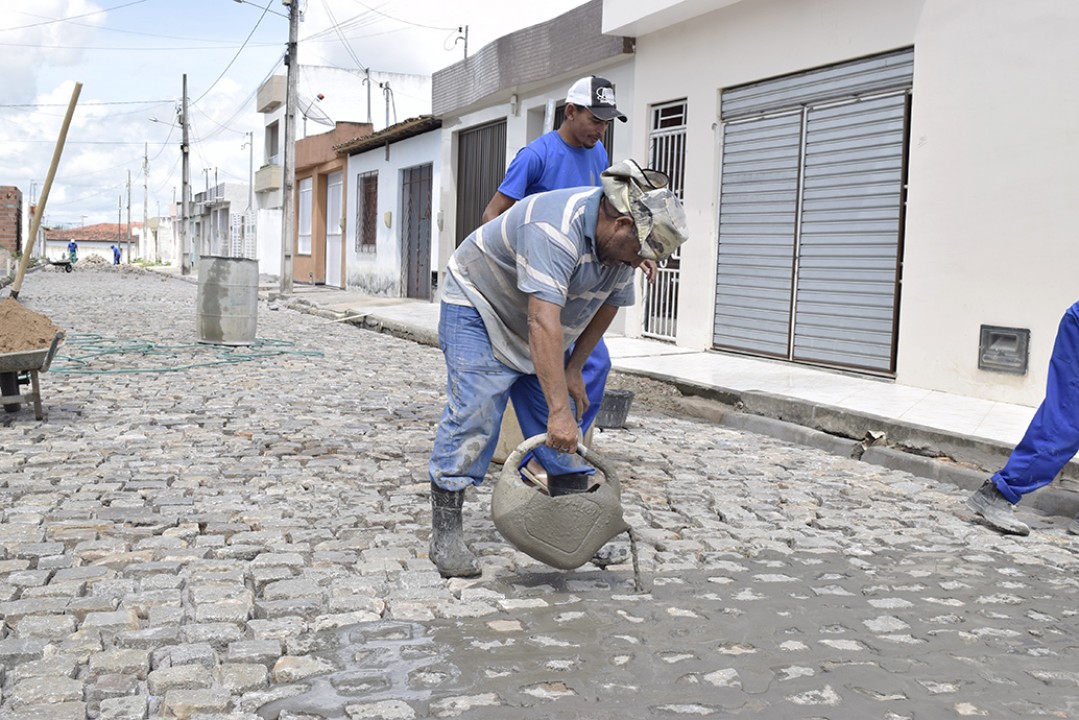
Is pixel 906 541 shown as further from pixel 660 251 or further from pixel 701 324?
pixel 701 324

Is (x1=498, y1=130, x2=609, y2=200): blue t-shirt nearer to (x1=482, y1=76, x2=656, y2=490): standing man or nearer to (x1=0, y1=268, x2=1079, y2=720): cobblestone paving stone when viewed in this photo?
(x1=482, y1=76, x2=656, y2=490): standing man

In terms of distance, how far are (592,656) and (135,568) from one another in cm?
181

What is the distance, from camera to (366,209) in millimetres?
27750

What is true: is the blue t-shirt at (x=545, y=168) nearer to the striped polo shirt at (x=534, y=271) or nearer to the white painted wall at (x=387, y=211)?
the striped polo shirt at (x=534, y=271)

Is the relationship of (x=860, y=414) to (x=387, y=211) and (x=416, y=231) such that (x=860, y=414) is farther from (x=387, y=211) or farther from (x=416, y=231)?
(x=387, y=211)

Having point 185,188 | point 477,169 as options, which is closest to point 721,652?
point 477,169

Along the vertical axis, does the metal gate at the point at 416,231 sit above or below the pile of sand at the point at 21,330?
above

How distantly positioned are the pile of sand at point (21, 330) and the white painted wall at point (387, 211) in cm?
1424

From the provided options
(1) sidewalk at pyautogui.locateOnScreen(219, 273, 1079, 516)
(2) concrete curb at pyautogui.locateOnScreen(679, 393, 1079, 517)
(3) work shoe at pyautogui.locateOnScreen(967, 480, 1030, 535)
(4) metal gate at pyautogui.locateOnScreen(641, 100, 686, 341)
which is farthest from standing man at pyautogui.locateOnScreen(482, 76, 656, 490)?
(4) metal gate at pyautogui.locateOnScreen(641, 100, 686, 341)

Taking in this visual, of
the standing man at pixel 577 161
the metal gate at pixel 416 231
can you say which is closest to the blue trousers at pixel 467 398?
the standing man at pixel 577 161

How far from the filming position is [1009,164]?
27.8 ft

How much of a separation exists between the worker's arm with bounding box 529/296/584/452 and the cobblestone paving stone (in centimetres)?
64

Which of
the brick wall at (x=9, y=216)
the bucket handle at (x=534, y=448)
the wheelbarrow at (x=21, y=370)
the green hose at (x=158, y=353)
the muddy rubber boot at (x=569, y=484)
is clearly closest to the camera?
the bucket handle at (x=534, y=448)

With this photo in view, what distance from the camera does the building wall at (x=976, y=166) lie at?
8.11 metres
